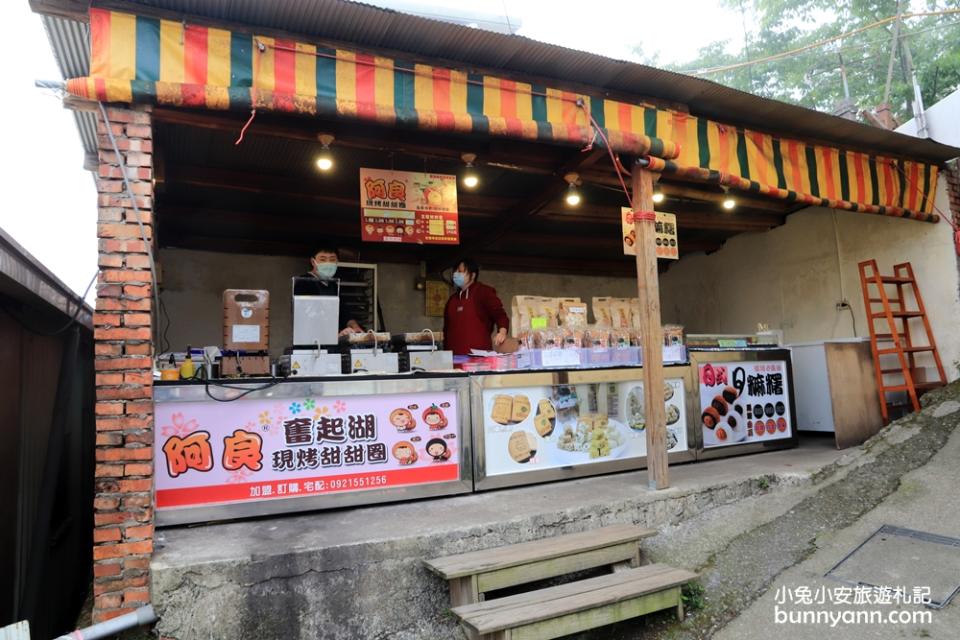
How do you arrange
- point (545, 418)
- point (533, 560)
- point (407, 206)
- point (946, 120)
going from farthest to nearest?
point (946, 120) < point (407, 206) < point (545, 418) < point (533, 560)

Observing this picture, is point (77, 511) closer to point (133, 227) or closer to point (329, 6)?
point (133, 227)

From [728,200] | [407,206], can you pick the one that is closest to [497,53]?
[407,206]

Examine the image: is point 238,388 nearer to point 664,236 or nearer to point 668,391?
point 664,236

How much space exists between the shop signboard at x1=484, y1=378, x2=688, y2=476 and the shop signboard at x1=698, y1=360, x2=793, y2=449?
0.45 meters

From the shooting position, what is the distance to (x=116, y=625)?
2.92m

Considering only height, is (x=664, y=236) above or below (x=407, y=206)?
below

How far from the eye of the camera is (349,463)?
14.1ft

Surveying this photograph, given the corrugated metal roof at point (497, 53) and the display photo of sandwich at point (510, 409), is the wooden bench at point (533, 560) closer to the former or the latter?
the display photo of sandwich at point (510, 409)

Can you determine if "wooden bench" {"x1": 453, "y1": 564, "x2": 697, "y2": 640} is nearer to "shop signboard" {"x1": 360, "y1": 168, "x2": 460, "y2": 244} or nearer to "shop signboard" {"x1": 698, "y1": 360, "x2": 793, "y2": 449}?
"shop signboard" {"x1": 698, "y1": 360, "x2": 793, "y2": 449}

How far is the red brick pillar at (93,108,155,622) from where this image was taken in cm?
316

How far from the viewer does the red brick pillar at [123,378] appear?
3162mm

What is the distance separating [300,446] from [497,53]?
338cm

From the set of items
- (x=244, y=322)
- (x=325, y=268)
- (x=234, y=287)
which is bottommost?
(x=244, y=322)

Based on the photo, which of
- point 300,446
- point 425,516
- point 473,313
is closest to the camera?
point 425,516
